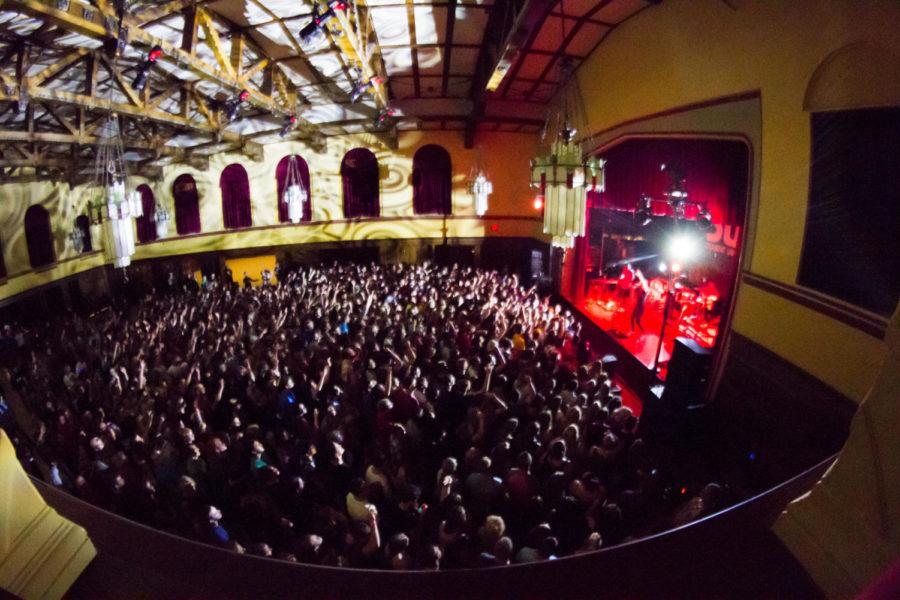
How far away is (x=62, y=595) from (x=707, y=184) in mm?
7273

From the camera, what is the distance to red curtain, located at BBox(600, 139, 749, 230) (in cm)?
552

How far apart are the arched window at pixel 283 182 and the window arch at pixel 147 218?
Result: 12.7ft

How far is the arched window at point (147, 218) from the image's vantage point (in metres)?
14.2

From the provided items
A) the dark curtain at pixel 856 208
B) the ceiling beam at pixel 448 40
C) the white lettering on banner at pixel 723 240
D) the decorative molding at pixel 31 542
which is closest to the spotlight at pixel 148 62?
the ceiling beam at pixel 448 40

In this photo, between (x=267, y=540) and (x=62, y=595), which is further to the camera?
(x=267, y=540)

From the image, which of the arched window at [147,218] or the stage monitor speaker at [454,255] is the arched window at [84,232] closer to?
the arched window at [147,218]

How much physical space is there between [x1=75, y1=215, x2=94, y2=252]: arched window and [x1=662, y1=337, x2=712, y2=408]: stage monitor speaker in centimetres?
1562

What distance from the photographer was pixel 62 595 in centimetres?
145

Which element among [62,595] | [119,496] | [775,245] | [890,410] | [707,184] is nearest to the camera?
[890,410]

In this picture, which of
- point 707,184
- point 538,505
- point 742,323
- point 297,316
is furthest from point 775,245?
point 297,316

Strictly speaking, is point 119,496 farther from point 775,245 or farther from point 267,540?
point 775,245

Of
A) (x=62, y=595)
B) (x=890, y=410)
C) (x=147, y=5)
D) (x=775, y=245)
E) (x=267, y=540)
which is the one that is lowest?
(x=267, y=540)

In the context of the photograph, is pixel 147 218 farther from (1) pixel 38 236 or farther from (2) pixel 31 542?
(2) pixel 31 542

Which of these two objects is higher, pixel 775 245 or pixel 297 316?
pixel 775 245
